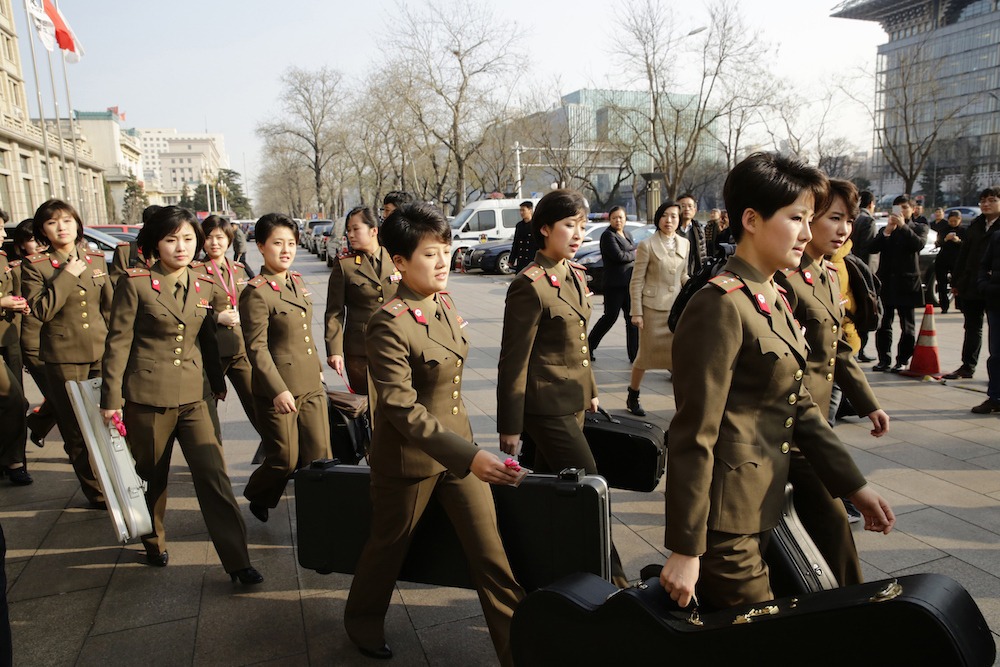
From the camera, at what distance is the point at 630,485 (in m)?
3.58

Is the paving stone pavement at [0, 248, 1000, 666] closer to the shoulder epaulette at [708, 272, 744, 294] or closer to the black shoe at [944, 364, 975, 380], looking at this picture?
the shoulder epaulette at [708, 272, 744, 294]

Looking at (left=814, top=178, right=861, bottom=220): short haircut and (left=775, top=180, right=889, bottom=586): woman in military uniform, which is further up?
(left=814, top=178, right=861, bottom=220): short haircut

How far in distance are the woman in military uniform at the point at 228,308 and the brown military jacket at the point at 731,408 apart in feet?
9.13

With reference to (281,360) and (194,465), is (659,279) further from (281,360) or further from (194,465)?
(194,465)

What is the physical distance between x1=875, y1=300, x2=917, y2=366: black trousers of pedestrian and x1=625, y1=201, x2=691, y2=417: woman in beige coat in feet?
8.54

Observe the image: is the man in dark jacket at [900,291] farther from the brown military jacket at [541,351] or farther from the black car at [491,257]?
the black car at [491,257]

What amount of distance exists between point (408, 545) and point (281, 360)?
176cm

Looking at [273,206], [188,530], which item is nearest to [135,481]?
[188,530]

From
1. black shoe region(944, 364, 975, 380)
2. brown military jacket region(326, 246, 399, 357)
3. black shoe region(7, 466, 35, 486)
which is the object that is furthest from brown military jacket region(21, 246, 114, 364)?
black shoe region(944, 364, 975, 380)

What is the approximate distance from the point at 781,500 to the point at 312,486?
1.70m

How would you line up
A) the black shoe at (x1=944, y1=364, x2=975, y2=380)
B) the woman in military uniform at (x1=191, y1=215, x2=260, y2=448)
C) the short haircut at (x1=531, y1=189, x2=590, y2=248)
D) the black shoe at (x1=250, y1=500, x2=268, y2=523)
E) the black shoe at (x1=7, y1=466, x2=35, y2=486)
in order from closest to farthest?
the short haircut at (x1=531, y1=189, x2=590, y2=248) < the woman in military uniform at (x1=191, y1=215, x2=260, y2=448) < the black shoe at (x1=250, y1=500, x2=268, y2=523) < the black shoe at (x1=7, y1=466, x2=35, y2=486) < the black shoe at (x1=944, y1=364, x2=975, y2=380)

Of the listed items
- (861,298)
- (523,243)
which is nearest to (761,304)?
(861,298)

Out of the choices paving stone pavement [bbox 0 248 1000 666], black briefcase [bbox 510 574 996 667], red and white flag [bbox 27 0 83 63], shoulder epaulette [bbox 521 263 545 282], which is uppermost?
red and white flag [bbox 27 0 83 63]

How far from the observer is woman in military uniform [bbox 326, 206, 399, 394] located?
188 inches
